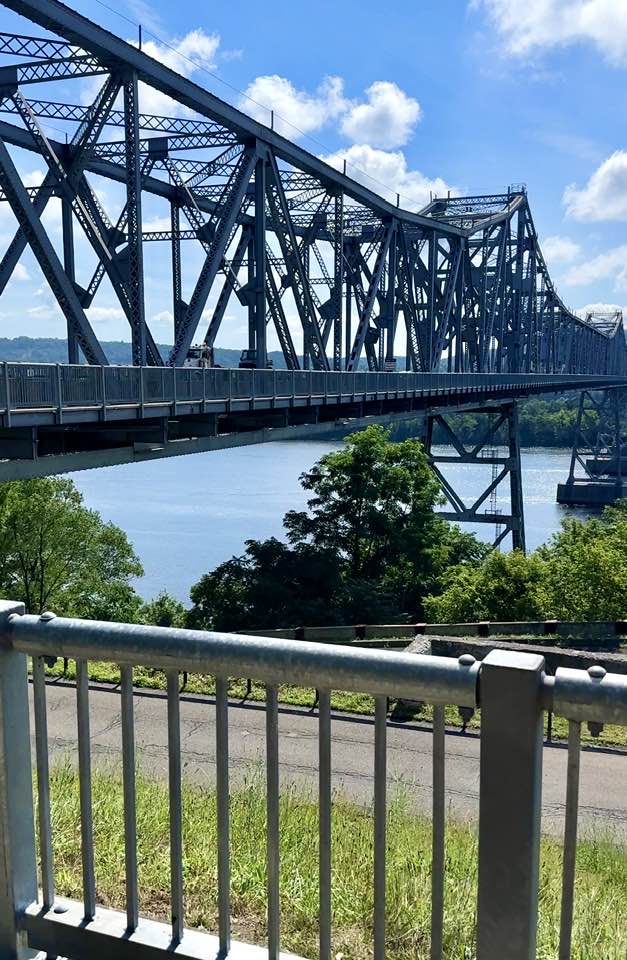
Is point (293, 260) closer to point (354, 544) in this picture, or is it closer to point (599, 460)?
point (354, 544)

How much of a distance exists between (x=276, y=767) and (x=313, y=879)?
1.30m

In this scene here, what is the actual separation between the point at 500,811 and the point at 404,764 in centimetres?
800

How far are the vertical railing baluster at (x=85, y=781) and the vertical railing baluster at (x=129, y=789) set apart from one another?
0.12 meters

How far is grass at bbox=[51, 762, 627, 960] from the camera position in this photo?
2.71m

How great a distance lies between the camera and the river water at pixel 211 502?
1678 inches

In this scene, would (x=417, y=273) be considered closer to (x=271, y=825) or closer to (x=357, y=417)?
(x=357, y=417)

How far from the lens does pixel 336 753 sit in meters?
10.1

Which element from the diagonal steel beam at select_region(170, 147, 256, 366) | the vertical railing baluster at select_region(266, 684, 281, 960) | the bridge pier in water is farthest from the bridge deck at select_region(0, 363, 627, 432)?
the bridge pier in water

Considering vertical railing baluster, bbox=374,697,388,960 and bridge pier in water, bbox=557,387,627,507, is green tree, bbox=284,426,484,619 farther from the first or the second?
bridge pier in water, bbox=557,387,627,507

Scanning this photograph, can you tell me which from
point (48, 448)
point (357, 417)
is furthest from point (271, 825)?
point (357, 417)

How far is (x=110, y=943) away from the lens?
239 cm

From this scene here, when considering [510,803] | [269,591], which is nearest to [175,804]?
[510,803]

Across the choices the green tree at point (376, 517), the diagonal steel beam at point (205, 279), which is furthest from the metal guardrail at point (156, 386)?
the green tree at point (376, 517)

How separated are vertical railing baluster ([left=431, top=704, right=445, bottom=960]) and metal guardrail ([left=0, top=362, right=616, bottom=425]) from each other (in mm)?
9869
